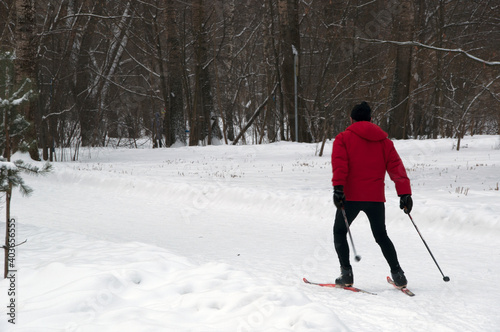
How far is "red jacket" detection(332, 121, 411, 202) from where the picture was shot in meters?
4.59

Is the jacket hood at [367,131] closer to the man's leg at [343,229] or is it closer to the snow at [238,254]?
the man's leg at [343,229]

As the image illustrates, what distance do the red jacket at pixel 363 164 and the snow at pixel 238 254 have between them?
106 cm

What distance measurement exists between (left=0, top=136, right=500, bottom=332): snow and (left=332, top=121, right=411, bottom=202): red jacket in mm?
1060

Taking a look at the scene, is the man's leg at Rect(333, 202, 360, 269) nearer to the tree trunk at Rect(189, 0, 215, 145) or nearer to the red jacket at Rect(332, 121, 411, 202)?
the red jacket at Rect(332, 121, 411, 202)

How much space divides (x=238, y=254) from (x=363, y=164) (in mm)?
2621

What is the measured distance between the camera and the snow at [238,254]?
355cm

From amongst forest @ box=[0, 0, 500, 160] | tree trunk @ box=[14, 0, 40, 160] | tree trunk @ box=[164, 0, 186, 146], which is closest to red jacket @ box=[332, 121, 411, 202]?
forest @ box=[0, 0, 500, 160]

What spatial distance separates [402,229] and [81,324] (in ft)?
19.1

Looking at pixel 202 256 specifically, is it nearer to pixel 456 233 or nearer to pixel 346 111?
pixel 456 233

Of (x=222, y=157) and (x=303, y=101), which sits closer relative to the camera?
(x=222, y=157)

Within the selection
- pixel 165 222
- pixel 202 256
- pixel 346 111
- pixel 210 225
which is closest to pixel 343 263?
pixel 202 256

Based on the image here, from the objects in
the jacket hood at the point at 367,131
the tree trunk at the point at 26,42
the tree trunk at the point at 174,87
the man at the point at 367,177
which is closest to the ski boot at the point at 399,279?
the man at the point at 367,177

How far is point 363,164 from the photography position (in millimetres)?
4637

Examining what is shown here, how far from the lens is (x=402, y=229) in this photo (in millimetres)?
7695
